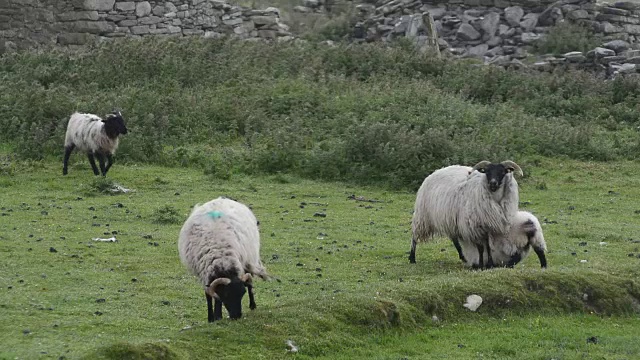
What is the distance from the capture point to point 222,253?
10961mm

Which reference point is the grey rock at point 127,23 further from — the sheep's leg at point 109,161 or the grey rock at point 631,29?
the grey rock at point 631,29

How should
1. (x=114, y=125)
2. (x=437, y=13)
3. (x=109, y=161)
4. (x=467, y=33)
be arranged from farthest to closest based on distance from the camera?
(x=437, y=13) < (x=467, y=33) < (x=109, y=161) < (x=114, y=125)

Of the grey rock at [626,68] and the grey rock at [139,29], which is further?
the grey rock at [139,29]

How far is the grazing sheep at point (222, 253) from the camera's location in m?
10.8

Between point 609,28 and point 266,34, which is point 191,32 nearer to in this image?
point 266,34

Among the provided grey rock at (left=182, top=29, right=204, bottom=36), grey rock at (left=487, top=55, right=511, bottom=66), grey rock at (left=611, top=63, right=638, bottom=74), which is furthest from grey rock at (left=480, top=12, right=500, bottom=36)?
grey rock at (left=182, top=29, right=204, bottom=36)

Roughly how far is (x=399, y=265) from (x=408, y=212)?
14.1 ft

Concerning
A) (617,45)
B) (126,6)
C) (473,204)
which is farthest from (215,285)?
(617,45)

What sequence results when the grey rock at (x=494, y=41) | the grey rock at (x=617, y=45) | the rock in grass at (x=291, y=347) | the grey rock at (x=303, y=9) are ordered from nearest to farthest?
the rock in grass at (x=291, y=347) → the grey rock at (x=617, y=45) → the grey rock at (x=494, y=41) → the grey rock at (x=303, y=9)

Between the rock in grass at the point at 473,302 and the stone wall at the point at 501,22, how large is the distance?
71.0 ft

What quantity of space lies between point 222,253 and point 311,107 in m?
14.6

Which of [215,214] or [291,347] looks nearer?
[291,347]

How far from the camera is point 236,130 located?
2439cm

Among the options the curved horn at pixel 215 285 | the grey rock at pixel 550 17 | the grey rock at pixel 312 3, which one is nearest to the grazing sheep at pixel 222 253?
the curved horn at pixel 215 285
